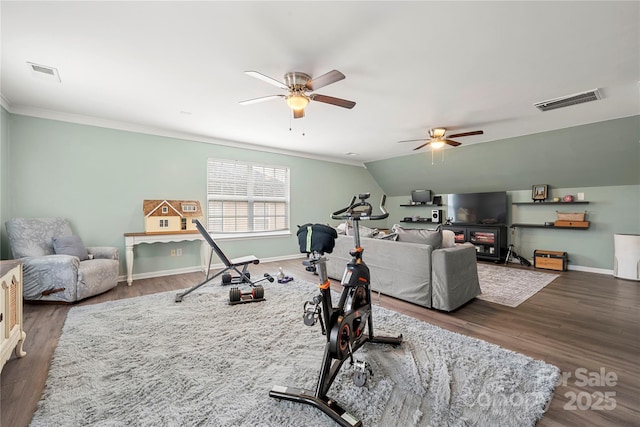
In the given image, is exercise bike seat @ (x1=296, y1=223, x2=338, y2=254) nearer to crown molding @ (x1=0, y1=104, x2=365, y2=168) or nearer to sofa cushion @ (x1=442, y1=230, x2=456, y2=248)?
sofa cushion @ (x1=442, y1=230, x2=456, y2=248)

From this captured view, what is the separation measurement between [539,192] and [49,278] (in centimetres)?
827

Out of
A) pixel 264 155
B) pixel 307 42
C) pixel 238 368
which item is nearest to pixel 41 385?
pixel 238 368

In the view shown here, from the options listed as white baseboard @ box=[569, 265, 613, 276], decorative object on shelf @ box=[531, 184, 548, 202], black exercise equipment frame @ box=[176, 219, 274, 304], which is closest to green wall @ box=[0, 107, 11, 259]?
black exercise equipment frame @ box=[176, 219, 274, 304]

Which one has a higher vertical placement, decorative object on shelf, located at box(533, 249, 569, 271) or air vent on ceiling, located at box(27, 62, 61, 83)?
air vent on ceiling, located at box(27, 62, 61, 83)

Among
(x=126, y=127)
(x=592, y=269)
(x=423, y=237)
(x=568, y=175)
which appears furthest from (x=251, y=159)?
(x=592, y=269)

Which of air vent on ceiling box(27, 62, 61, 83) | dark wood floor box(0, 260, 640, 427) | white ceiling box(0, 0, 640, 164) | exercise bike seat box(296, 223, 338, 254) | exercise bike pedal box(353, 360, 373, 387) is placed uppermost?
air vent on ceiling box(27, 62, 61, 83)

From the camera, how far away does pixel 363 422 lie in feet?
4.56

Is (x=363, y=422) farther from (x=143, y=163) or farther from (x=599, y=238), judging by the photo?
(x=599, y=238)

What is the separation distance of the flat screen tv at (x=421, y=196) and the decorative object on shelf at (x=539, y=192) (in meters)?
2.25

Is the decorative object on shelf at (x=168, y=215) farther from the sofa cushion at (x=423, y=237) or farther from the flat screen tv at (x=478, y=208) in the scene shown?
the flat screen tv at (x=478, y=208)

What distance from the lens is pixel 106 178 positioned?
4.08m

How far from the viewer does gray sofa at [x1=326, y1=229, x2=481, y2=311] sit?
290 cm

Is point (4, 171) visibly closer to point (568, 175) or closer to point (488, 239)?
point (488, 239)

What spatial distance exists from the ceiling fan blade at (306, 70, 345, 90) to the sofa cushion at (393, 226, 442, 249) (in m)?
2.04
